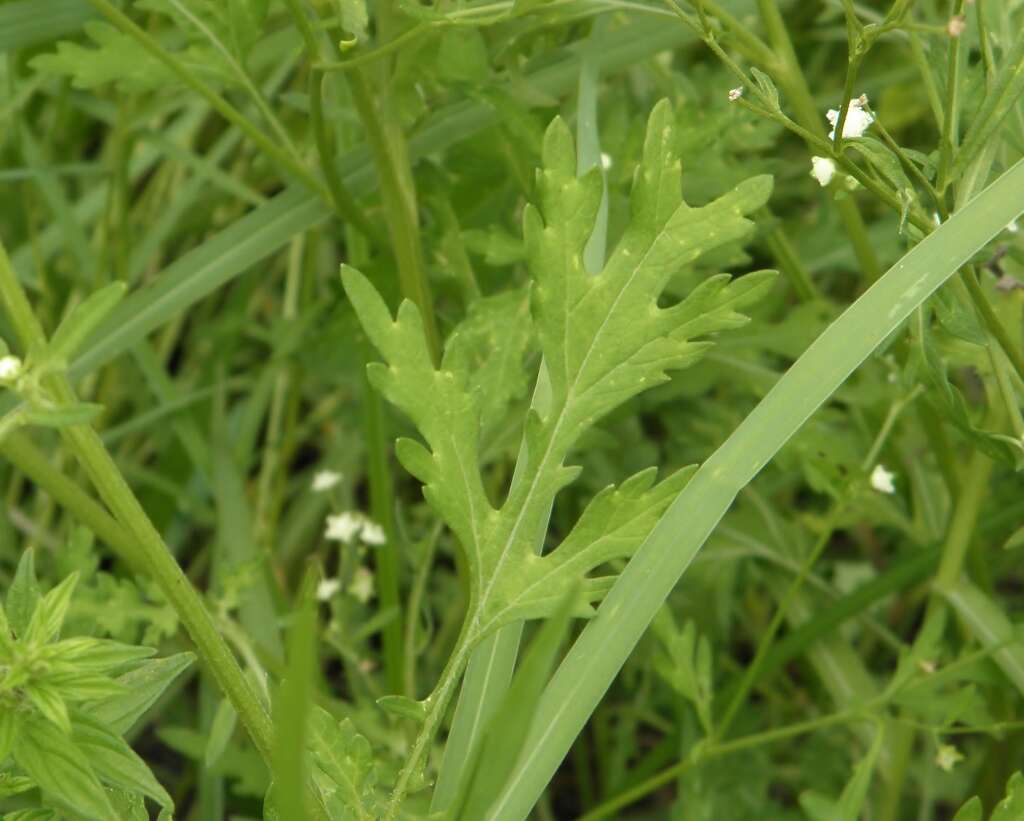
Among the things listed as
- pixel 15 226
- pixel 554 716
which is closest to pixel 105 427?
pixel 15 226

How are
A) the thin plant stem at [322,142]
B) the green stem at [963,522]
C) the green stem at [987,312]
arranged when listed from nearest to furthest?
the green stem at [987,312] < the thin plant stem at [322,142] < the green stem at [963,522]

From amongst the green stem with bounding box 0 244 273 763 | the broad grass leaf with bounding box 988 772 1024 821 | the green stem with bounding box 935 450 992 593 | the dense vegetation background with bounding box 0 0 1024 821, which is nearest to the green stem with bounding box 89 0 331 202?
the dense vegetation background with bounding box 0 0 1024 821

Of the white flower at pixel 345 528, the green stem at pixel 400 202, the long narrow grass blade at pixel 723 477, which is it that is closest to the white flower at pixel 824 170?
the long narrow grass blade at pixel 723 477

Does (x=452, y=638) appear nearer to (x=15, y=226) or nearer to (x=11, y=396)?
(x=11, y=396)

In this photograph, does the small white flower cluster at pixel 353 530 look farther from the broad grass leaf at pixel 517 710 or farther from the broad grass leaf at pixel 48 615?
the broad grass leaf at pixel 517 710

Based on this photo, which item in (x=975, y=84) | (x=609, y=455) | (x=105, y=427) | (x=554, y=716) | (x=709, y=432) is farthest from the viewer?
(x=105, y=427)

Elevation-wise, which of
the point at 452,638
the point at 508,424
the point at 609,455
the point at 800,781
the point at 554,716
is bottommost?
the point at 800,781

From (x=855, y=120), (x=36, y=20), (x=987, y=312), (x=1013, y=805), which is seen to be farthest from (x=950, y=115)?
(x=36, y=20)
